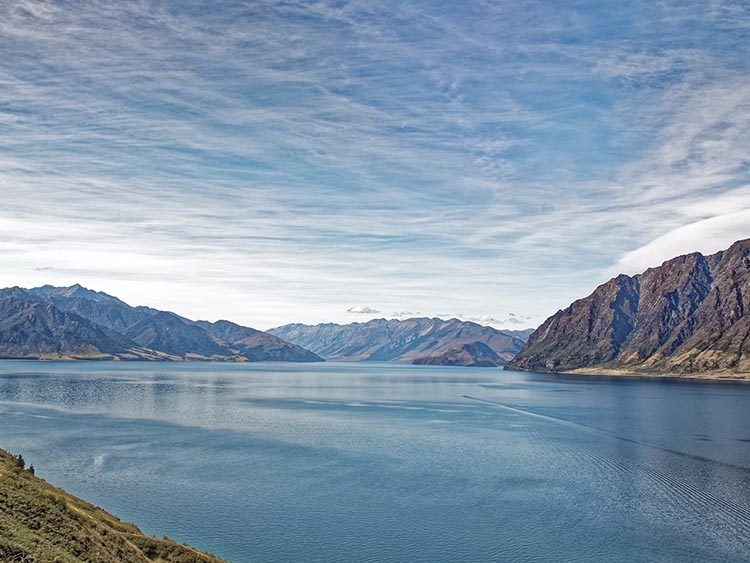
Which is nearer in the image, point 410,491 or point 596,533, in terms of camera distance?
point 596,533

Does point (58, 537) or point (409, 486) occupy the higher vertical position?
point (58, 537)

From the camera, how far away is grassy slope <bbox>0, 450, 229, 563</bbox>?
3703cm

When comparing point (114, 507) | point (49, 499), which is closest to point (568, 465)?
point (114, 507)

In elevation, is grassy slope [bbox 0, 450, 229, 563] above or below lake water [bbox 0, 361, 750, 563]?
above

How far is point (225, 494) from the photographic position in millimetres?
84562

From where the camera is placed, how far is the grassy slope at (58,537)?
37.0 m

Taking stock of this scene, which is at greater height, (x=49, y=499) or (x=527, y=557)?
(x=49, y=499)

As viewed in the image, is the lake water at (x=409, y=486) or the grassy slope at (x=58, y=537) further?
the lake water at (x=409, y=486)

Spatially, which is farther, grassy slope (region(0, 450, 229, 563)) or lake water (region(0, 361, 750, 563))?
lake water (region(0, 361, 750, 563))

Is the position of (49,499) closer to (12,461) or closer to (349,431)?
(12,461)

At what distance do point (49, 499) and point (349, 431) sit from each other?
109 meters

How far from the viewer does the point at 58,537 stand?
1607 inches

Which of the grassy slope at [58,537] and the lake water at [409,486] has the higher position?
the grassy slope at [58,537]

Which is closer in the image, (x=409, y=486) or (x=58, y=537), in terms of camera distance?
(x=58, y=537)
